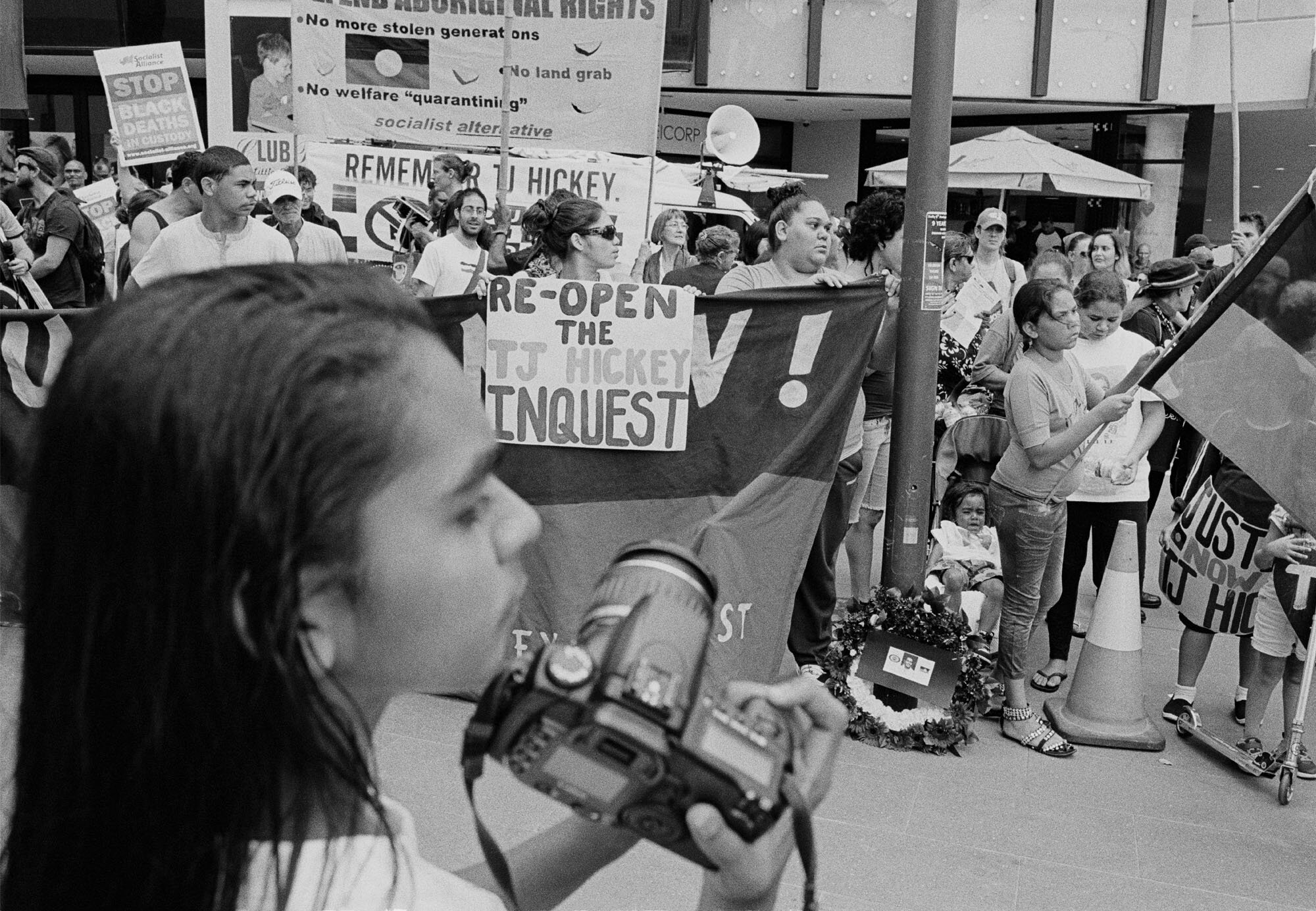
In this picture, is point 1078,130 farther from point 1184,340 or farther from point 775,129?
point 1184,340

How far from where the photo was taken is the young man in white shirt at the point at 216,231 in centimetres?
602

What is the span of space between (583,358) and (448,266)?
3.46 metres

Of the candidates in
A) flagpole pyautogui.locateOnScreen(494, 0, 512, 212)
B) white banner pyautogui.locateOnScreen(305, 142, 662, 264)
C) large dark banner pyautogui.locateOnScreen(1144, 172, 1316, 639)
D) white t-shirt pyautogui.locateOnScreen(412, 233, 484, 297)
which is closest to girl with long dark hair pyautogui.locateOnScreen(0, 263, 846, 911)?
large dark banner pyautogui.locateOnScreen(1144, 172, 1316, 639)

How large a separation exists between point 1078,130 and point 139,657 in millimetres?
22891

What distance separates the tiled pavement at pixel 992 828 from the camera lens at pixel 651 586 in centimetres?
271

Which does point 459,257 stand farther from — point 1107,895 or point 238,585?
point 238,585

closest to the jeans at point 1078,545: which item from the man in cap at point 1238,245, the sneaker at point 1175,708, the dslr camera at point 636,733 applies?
the sneaker at point 1175,708

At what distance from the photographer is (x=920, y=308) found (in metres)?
5.32

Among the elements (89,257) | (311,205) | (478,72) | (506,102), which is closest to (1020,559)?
(506,102)

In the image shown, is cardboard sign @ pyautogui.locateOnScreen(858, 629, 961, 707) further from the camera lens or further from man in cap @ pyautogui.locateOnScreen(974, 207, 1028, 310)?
the camera lens

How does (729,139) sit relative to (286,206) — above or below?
above

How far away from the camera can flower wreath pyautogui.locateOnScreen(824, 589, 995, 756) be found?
5051 millimetres

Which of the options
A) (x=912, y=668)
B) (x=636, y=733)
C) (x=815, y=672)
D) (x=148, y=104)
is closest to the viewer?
(x=636, y=733)

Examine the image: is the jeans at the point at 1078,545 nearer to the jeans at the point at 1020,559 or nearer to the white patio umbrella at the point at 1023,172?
the jeans at the point at 1020,559
